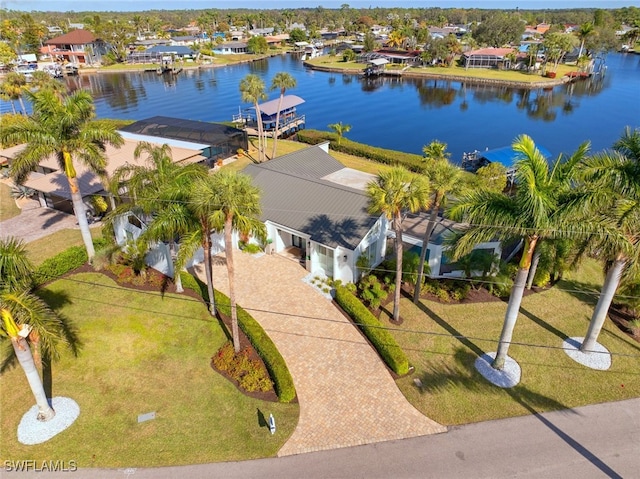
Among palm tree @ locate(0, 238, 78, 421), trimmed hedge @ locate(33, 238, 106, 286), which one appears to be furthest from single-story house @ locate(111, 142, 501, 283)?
palm tree @ locate(0, 238, 78, 421)

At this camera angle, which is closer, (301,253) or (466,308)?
(466,308)

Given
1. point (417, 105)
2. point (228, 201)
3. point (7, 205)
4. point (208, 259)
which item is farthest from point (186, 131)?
point (417, 105)

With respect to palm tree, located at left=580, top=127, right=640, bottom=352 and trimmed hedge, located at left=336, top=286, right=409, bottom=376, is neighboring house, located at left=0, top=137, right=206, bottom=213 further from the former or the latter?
palm tree, located at left=580, top=127, right=640, bottom=352

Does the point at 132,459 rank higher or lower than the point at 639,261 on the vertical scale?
lower

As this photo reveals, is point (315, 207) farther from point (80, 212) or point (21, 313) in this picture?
point (21, 313)

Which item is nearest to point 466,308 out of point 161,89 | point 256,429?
point 256,429

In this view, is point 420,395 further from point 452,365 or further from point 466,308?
point 466,308

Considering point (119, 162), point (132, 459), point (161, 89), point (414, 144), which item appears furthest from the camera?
point (161, 89)

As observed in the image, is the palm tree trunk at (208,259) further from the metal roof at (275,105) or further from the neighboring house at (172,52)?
the neighboring house at (172,52)

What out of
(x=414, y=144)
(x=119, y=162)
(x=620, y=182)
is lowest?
(x=414, y=144)

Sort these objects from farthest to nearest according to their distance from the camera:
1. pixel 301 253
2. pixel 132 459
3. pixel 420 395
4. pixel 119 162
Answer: pixel 119 162 < pixel 301 253 < pixel 420 395 < pixel 132 459
